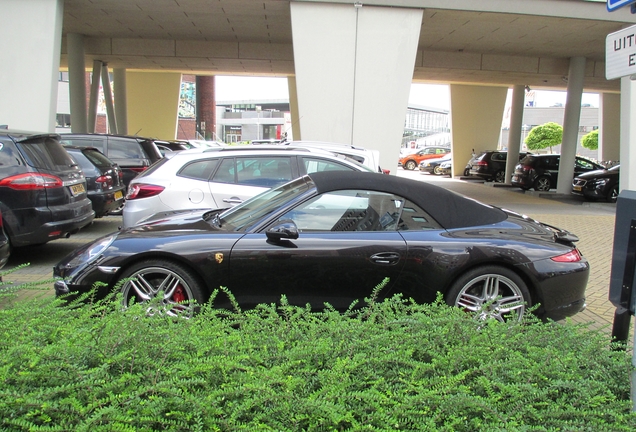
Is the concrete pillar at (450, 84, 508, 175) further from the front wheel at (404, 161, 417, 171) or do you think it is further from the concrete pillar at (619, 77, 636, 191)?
the concrete pillar at (619, 77, 636, 191)

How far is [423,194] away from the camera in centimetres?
462

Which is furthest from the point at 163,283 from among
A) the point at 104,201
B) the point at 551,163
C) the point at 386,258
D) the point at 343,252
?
the point at 551,163

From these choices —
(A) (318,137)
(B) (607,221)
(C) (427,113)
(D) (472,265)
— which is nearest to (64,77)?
(A) (318,137)

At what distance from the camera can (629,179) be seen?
1216 centimetres

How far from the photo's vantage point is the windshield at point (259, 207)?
459cm

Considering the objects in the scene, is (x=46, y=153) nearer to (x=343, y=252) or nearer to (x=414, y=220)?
(x=343, y=252)

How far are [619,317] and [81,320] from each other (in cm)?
302

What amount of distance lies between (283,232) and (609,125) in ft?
111

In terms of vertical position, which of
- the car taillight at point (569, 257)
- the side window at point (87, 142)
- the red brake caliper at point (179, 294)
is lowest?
the red brake caliper at point (179, 294)

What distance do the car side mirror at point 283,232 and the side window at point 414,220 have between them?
2.92 feet

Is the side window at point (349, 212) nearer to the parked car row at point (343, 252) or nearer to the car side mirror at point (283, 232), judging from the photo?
the parked car row at point (343, 252)

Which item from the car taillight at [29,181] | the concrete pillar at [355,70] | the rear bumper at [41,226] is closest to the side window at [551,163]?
the concrete pillar at [355,70]

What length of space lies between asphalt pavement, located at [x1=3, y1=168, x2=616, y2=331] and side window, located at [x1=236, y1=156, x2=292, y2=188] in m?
2.69

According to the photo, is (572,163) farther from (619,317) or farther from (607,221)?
(619,317)
